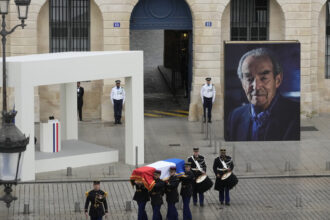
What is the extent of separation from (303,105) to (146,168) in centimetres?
1788

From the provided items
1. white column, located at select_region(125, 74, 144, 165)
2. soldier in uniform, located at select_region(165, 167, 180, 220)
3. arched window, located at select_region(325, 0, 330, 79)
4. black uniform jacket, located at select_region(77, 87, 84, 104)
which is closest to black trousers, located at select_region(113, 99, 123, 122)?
black uniform jacket, located at select_region(77, 87, 84, 104)

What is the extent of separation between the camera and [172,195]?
2448 centimetres

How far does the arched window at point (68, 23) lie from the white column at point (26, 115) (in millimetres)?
A: 12032

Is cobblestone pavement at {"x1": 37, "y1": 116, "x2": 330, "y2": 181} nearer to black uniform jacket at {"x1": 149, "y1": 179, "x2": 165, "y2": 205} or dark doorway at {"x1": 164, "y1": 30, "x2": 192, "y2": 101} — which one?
black uniform jacket at {"x1": 149, "y1": 179, "x2": 165, "y2": 205}

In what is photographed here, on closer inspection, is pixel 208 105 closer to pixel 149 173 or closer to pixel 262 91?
pixel 262 91

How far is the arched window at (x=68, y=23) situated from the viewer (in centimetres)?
4075

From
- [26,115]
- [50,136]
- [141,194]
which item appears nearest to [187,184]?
[141,194]

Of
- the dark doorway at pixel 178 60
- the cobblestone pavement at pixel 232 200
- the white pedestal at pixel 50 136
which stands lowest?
the cobblestone pavement at pixel 232 200

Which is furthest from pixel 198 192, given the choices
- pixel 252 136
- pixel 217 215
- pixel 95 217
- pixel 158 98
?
pixel 158 98

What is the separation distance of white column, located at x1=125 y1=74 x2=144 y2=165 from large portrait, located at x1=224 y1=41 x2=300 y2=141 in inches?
198

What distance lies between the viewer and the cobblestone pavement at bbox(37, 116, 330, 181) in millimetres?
30844

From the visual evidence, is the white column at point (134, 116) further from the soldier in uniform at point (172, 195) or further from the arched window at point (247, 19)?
the arched window at point (247, 19)

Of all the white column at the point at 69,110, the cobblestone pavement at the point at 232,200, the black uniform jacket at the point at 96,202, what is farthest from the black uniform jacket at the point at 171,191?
the white column at the point at 69,110

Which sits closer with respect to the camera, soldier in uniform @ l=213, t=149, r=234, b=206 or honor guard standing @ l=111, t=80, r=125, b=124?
soldier in uniform @ l=213, t=149, r=234, b=206
